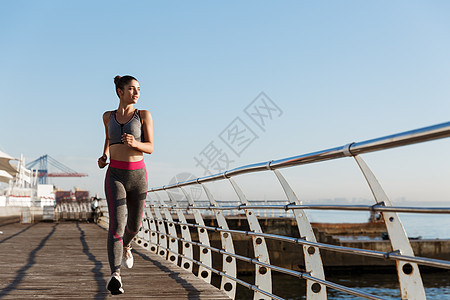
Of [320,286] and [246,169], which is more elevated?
[246,169]

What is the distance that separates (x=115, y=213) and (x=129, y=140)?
0.64 meters

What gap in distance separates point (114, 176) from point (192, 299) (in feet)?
3.72

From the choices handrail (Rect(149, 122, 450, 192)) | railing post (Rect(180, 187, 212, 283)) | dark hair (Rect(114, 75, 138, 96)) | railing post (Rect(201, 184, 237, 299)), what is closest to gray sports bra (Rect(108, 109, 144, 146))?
dark hair (Rect(114, 75, 138, 96))

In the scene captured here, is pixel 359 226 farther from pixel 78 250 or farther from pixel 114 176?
pixel 114 176

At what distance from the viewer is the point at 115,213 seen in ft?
13.7

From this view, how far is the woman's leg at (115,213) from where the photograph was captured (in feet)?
13.5

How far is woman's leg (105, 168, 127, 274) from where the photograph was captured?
4.11 metres

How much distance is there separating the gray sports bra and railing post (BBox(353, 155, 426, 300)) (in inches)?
89.6

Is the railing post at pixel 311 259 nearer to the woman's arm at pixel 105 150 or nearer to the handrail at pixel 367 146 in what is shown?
the handrail at pixel 367 146

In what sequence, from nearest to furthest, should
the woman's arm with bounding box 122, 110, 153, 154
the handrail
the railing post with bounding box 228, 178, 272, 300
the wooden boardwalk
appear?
the handrail → the railing post with bounding box 228, 178, 272, 300 → the woman's arm with bounding box 122, 110, 153, 154 → the wooden boardwalk

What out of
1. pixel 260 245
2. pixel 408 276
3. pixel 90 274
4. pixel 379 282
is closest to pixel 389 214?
pixel 408 276

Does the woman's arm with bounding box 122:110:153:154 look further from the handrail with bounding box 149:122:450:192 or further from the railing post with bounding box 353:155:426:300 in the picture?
the railing post with bounding box 353:155:426:300

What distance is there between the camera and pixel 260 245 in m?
3.84

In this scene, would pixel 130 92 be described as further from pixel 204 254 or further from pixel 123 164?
pixel 204 254
